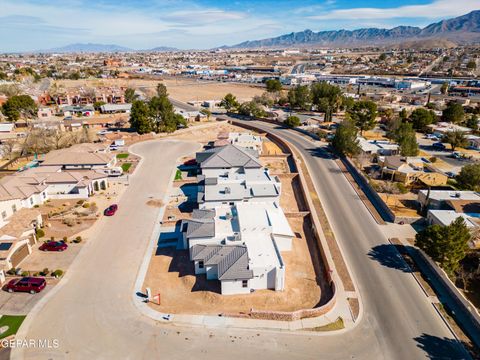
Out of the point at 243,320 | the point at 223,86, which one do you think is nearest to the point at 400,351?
the point at 243,320

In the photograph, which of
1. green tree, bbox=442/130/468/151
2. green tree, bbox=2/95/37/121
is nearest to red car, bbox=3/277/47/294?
green tree, bbox=2/95/37/121

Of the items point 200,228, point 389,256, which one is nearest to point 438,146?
point 389,256

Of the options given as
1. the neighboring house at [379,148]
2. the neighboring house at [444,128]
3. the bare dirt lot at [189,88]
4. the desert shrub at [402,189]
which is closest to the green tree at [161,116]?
the neighboring house at [379,148]

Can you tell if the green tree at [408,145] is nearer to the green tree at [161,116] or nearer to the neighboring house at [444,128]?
the neighboring house at [444,128]

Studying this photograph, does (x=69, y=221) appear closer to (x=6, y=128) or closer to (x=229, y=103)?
(x=6, y=128)

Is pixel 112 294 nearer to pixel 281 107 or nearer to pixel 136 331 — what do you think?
pixel 136 331
